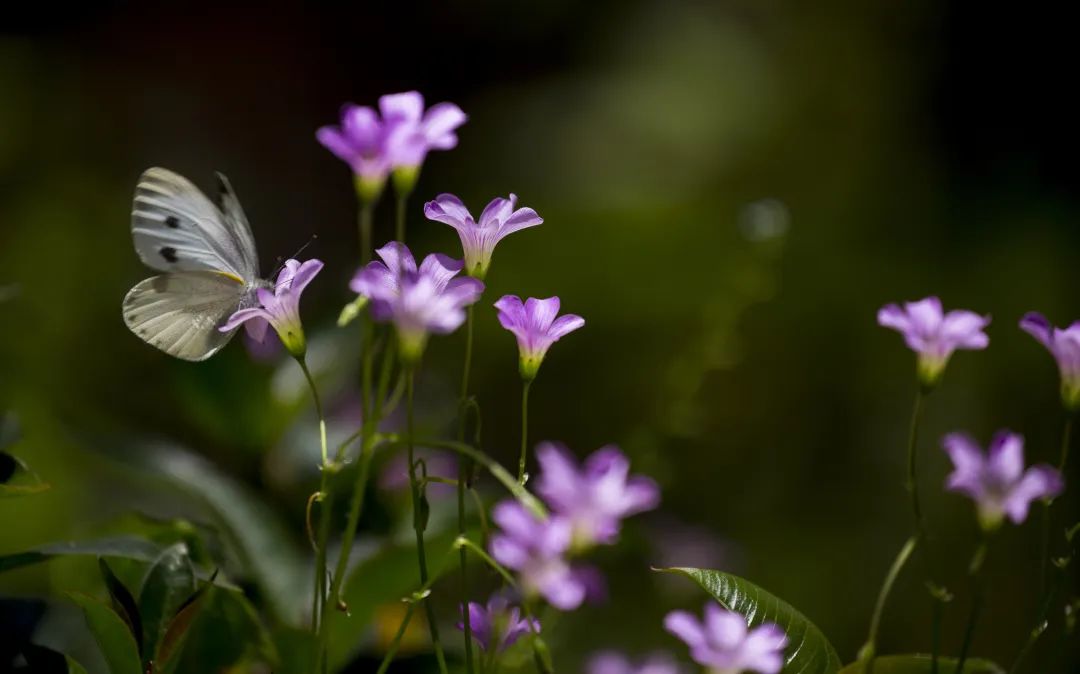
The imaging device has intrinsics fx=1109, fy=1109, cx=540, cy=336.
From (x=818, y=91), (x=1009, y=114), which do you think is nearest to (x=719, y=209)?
(x=818, y=91)

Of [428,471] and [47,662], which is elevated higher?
[47,662]

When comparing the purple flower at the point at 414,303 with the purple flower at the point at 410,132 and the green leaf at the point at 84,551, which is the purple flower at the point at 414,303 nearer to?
the purple flower at the point at 410,132

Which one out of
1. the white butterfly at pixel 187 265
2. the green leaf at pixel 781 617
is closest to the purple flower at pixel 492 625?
the green leaf at pixel 781 617

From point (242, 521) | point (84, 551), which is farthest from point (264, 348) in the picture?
point (84, 551)

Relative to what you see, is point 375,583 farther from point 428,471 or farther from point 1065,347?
point 428,471

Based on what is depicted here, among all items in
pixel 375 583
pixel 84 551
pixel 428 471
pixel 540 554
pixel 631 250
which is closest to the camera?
pixel 540 554

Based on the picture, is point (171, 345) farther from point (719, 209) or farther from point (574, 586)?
point (719, 209)
